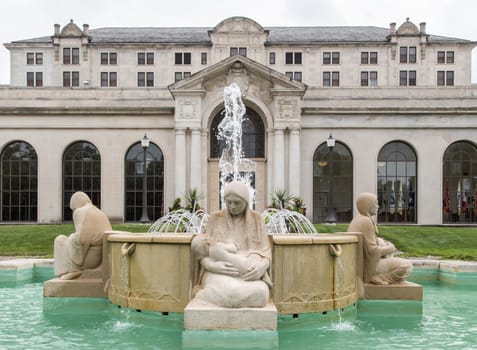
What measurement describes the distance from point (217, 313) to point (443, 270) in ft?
31.6

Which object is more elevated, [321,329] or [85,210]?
[85,210]

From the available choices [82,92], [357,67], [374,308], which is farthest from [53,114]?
[357,67]

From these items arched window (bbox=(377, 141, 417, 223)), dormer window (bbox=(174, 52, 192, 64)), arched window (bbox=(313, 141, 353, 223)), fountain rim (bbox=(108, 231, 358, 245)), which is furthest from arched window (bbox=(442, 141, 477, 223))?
dormer window (bbox=(174, 52, 192, 64))

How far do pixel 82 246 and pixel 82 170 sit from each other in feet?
103

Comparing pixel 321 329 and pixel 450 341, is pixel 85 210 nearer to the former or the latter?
pixel 321 329

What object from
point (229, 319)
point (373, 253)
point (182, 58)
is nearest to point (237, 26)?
point (182, 58)

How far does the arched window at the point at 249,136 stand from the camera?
1580 inches

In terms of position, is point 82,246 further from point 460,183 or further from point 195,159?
point 460,183

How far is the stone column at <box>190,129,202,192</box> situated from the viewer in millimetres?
38656

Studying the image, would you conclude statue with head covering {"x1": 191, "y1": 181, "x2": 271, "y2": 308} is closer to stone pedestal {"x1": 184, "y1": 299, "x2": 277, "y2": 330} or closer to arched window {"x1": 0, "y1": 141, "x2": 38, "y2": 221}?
stone pedestal {"x1": 184, "y1": 299, "x2": 277, "y2": 330}

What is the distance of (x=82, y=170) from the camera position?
4166cm

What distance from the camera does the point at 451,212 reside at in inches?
1652

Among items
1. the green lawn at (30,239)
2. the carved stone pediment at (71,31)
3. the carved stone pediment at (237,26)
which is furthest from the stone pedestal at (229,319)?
the carved stone pediment at (71,31)

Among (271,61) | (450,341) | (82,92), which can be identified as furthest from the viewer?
(271,61)
